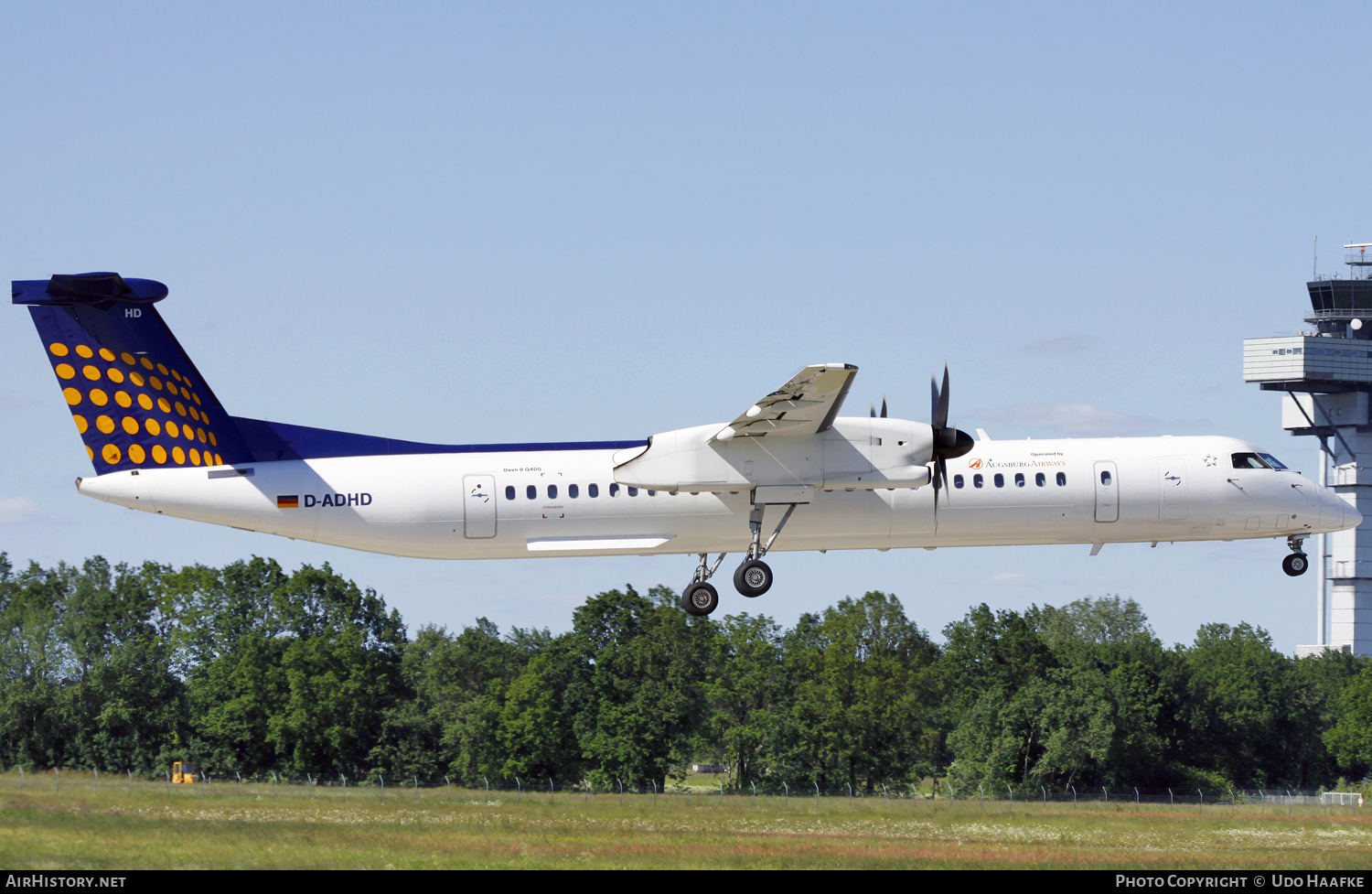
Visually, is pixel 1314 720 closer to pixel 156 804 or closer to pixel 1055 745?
pixel 1055 745

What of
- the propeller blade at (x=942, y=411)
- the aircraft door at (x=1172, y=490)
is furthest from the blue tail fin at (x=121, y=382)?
the aircraft door at (x=1172, y=490)

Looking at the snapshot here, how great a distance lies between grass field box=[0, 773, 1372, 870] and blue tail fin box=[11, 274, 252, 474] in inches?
277

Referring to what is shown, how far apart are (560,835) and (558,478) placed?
704 centimetres

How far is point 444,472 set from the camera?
28859mm

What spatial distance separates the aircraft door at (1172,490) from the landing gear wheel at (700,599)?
962 cm

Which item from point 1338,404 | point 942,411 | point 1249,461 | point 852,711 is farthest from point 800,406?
point 1338,404

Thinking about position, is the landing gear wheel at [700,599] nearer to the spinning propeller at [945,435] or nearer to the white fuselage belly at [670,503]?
the white fuselage belly at [670,503]

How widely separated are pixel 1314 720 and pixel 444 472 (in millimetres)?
72036

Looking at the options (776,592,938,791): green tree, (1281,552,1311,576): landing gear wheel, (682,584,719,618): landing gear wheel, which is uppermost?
(1281,552,1311,576): landing gear wheel

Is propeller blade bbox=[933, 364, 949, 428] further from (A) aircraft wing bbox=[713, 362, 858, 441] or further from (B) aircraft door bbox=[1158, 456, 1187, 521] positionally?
(B) aircraft door bbox=[1158, 456, 1187, 521]

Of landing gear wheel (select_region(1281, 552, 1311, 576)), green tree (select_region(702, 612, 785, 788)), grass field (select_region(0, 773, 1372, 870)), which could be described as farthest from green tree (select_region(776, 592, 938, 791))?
landing gear wheel (select_region(1281, 552, 1311, 576))

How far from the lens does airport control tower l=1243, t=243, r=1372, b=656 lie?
110188 millimetres

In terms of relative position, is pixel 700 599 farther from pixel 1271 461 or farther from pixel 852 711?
pixel 852 711
